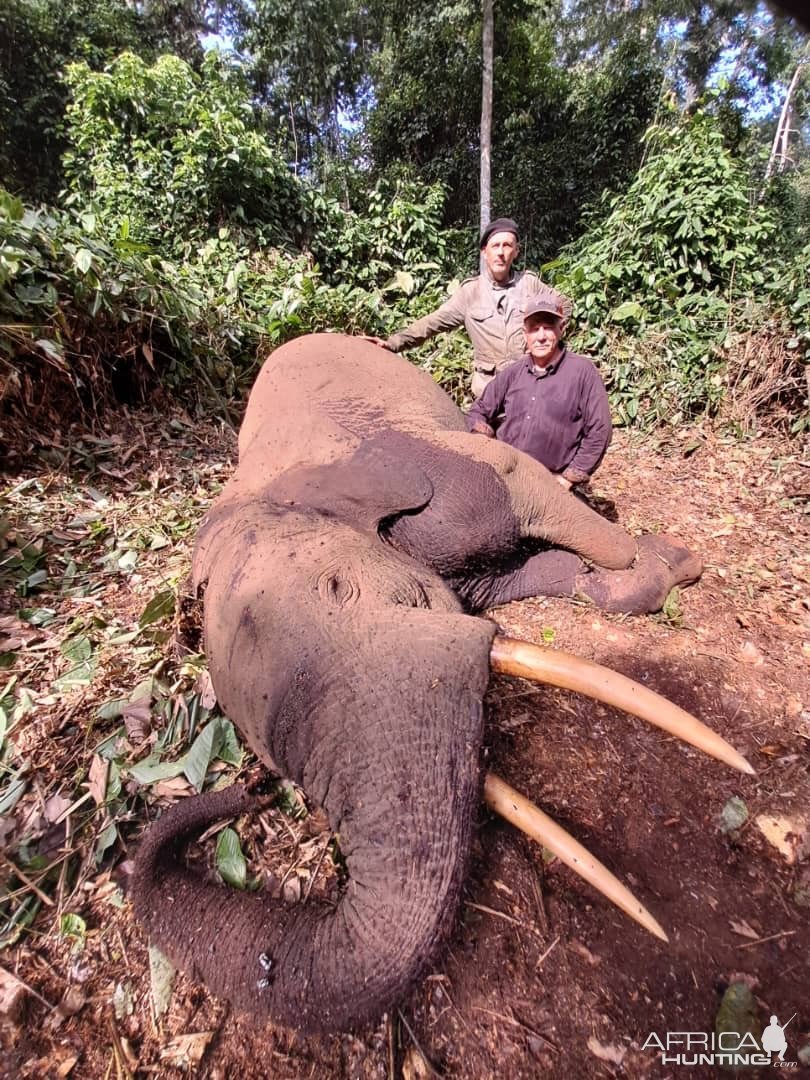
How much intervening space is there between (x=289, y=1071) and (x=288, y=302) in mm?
6458

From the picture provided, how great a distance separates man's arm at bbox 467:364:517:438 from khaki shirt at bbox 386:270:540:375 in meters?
0.77

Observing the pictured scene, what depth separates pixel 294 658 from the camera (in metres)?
1.71

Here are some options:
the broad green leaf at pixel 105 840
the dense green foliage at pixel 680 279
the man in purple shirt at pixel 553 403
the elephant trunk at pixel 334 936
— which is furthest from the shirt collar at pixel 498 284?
the broad green leaf at pixel 105 840

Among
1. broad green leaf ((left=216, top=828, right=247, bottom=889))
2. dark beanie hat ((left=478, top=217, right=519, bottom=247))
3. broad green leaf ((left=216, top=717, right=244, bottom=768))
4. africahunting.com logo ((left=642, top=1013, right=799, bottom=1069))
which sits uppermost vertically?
dark beanie hat ((left=478, top=217, right=519, bottom=247))

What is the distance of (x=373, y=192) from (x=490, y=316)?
8751mm

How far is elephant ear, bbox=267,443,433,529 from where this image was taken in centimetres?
244

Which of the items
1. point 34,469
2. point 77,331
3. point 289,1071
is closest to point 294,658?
point 289,1071

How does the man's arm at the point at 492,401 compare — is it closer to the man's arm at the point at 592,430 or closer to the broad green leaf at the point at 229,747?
the man's arm at the point at 592,430

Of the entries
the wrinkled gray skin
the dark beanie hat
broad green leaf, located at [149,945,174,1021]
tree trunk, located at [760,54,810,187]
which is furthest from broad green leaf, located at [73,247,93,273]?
tree trunk, located at [760,54,810,187]

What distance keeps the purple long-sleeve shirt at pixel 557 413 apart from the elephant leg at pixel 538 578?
1.93 feet

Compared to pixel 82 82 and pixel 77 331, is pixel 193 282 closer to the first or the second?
pixel 77 331

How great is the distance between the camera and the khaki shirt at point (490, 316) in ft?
14.8

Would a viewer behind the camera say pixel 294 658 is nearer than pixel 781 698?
Yes

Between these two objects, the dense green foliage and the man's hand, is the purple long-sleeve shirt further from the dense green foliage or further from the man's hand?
the dense green foliage
